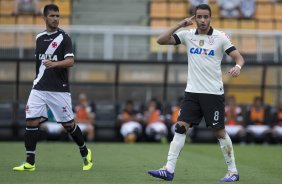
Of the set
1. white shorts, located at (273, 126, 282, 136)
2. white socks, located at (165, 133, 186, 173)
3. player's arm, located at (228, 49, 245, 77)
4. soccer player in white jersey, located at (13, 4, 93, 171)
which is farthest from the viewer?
white shorts, located at (273, 126, 282, 136)

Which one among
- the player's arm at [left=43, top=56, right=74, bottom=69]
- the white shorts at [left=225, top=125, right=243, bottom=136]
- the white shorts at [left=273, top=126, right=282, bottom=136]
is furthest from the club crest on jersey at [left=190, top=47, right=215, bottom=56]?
the white shorts at [left=273, top=126, right=282, bottom=136]

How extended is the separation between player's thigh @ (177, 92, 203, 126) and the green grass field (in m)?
0.78

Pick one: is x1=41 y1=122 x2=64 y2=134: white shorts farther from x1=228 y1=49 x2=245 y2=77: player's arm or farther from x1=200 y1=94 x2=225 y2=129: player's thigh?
x1=228 y1=49 x2=245 y2=77: player's arm

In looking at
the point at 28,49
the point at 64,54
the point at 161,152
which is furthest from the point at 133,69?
the point at 64,54

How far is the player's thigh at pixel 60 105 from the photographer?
464 inches

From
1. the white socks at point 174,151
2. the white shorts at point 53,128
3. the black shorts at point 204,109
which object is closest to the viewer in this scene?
the white socks at point 174,151

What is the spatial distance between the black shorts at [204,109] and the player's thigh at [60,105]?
2.05 m

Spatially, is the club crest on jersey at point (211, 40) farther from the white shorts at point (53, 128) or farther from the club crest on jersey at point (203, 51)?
the white shorts at point (53, 128)

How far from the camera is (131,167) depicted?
41.9 ft

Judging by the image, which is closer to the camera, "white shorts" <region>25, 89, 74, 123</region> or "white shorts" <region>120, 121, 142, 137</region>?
"white shorts" <region>25, 89, 74, 123</region>

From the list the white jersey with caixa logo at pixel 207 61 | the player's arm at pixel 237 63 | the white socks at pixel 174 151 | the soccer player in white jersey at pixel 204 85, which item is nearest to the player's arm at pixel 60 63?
the soccer player in white jersey at pixel 204 85

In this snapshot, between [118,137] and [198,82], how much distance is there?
13.1 meters

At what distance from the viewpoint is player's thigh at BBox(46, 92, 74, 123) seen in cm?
1179

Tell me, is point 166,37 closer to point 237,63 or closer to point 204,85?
point 204,85
